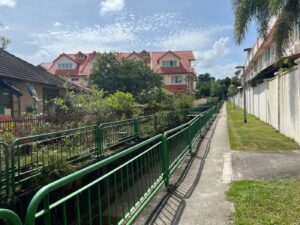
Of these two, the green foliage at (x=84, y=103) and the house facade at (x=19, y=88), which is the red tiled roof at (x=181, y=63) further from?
the green foliage at (x=84, y=103)

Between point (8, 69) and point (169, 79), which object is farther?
point (169, 79)

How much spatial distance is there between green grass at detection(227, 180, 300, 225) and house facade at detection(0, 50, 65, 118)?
454 inches

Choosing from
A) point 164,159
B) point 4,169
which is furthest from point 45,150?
point 164,159

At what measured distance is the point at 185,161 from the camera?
827 cm

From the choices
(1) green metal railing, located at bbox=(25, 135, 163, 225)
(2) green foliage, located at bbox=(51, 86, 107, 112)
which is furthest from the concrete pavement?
(2) green foliage, located at bbox=(51, 86, 107, 112)

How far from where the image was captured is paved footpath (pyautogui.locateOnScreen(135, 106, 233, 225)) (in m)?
4.36

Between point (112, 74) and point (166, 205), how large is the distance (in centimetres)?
2611

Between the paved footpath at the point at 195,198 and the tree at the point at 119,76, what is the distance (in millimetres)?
22659

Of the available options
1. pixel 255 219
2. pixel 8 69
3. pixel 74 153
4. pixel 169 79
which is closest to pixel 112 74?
pixel 8 69

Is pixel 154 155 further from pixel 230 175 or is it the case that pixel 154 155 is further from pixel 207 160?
pixel 207 160

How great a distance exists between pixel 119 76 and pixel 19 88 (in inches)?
550

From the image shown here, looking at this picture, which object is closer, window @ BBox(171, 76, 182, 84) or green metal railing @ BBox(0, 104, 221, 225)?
green metal railing @ BBox(0, 104, 221, 225)

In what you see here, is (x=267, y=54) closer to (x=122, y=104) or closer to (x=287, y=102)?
(x=287, y=102)

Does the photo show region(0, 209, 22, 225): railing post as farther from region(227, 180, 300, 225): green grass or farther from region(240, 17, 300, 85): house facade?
region(240, 17, 300, 85): house facade
